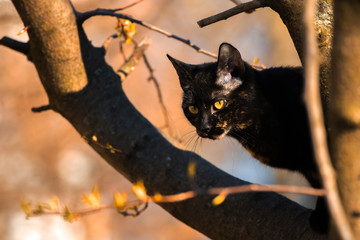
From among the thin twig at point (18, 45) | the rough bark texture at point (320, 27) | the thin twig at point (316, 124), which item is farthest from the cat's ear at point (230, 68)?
the thin twig at point (316, 124)

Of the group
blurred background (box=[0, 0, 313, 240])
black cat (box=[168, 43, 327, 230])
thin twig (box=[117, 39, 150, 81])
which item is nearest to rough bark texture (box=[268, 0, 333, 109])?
black cat (box=[168, 43, 327, 230])

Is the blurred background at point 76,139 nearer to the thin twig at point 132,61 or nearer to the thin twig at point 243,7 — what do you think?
the thin twig at point 132,61

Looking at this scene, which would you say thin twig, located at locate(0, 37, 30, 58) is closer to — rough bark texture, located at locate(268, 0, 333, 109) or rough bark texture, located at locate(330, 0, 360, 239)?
rough bark texture, located at locate(268, 0, 333, 109)

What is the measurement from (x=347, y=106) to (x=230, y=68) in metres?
1.02

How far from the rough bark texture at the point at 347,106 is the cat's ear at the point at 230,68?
957 mm

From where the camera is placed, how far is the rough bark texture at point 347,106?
2.29 feet

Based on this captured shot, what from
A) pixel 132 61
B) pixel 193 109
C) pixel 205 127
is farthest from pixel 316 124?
pixel 132 61

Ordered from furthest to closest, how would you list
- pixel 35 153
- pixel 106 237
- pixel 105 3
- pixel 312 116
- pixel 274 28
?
pixel 274 28, pixel 106 237, pixel 35 153, pixel 105 3, pixel 312 116

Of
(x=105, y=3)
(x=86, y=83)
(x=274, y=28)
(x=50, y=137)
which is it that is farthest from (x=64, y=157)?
(x=86, y=83)

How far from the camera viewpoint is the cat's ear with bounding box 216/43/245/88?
1.68 meters

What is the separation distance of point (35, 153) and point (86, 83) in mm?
3711

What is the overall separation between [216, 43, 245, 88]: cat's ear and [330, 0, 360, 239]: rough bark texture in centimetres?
96

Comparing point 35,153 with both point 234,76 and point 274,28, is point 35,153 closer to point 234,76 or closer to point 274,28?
point 274,28

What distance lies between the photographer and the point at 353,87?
711 millimetres
